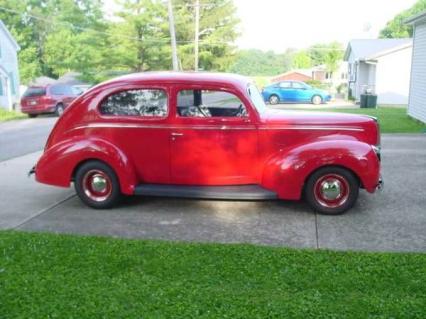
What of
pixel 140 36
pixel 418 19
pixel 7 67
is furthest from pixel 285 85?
pixel 7 67

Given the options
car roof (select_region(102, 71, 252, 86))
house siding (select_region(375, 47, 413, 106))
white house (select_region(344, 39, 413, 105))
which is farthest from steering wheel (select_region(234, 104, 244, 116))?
house siding (select_region(375, 47, 413, 106))

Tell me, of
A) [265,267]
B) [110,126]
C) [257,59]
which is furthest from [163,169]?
[257,59]

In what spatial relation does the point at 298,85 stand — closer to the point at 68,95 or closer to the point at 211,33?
the point at 68,95

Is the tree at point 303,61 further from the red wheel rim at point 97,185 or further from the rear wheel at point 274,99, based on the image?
the red wheel rim at point 97,185

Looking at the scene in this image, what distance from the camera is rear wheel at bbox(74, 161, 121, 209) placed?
5.97m

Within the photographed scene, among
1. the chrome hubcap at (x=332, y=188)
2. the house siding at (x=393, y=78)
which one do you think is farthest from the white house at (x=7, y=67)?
the chrome hubcap at (x=332, y=188)

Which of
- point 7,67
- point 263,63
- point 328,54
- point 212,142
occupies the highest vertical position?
point 263,63

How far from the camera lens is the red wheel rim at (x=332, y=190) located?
5.60 m

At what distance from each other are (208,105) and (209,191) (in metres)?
1.20

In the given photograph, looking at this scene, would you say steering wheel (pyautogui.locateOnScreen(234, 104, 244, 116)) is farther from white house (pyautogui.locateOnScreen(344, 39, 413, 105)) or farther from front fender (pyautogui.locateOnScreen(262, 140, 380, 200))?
white house (pyautogui.locateOnScreen(344, 39, 413, 105))

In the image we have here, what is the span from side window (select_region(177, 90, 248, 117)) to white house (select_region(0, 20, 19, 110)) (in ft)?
83.4

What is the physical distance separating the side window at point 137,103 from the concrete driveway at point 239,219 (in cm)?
128

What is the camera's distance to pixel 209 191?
5.78 m

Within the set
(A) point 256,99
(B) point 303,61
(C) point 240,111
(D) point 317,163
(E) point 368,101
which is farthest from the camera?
(B) point 303,61
